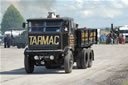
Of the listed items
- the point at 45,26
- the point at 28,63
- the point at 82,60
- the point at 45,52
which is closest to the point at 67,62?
the point at 45,52

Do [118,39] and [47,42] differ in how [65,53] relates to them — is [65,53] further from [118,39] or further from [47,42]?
[118,39]

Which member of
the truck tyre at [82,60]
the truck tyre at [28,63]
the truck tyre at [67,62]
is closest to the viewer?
the truck tyre at [67,62]

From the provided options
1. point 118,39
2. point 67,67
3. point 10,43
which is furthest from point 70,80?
point 118,39

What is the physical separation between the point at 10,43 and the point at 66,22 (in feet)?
123

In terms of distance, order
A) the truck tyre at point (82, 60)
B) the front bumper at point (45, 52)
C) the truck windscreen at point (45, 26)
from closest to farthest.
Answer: the front bumper at point (45, 52)
the truck windscreen at point (45, 26)
the truck tyre at point (82, 60)

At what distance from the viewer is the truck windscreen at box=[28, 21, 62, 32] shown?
1797cm

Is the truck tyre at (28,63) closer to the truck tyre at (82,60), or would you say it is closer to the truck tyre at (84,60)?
the truck tyre at (82,60)

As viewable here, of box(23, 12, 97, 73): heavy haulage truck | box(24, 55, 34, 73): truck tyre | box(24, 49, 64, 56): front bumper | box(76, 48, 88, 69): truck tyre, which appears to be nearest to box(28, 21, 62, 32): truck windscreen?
box(23, 12, 97, 73): heavy haulage truck

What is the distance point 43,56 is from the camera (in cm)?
1761

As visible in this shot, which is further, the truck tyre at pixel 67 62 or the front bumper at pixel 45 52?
the front bumper at pixel 45 52

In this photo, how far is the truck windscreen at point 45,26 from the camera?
59.0 ft

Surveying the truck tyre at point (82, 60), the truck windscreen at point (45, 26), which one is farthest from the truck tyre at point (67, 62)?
the truck tyre at point (82, 60)

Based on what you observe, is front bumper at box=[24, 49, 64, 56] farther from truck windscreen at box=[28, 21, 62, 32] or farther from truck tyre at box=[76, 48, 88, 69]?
truck tyre at box=[76, 48, 88, 69]

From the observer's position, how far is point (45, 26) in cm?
1811
